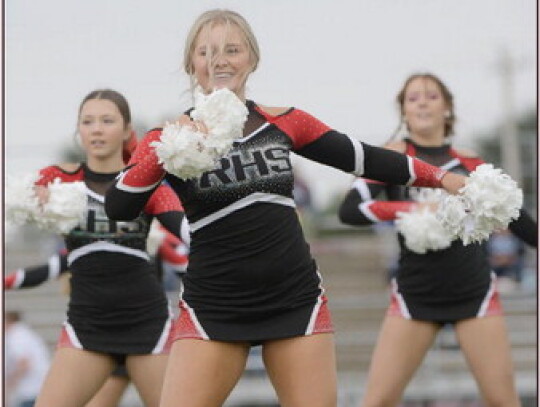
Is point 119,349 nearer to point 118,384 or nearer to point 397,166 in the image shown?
point 118,384

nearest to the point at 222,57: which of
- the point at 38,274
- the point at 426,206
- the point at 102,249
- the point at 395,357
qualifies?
the point at 102,249

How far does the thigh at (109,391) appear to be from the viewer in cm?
582

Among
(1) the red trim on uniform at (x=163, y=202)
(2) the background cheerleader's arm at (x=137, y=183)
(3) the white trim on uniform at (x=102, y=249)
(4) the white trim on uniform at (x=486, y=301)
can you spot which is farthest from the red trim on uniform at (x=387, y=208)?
(2) the background cheerleader's arm at (x=137, y=183)

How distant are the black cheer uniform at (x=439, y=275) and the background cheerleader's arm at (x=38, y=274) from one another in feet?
5.03

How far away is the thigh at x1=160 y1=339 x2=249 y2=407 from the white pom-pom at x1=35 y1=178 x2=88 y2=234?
157cm

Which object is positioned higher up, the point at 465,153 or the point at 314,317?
the point at 465,153

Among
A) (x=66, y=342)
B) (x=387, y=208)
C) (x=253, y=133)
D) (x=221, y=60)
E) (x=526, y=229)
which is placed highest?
(x=221, y=60)

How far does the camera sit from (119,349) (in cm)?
553

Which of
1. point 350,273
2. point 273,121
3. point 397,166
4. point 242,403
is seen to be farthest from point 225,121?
point 350,273

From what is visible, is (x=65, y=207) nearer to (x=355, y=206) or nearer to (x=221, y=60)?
(x=355, y=206)

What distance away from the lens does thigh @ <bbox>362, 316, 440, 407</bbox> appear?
233 inches

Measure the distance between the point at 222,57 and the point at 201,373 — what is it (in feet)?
3.54

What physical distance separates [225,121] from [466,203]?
0.97m

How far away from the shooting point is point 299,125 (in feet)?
13.7
